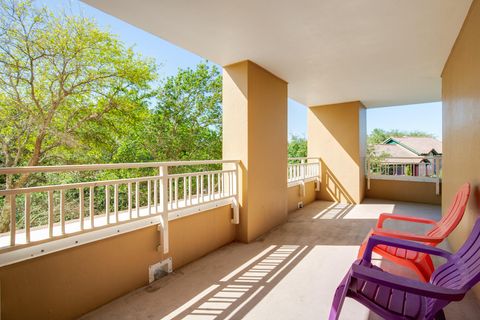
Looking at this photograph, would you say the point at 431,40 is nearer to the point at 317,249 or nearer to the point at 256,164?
the point at 256,164

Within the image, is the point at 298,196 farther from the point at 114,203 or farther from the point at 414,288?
the point at 414,288

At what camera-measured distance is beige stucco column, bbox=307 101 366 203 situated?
21.5ft

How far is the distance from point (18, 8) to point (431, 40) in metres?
11.2

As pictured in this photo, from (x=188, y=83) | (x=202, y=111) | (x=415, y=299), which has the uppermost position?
(x=188, y=83)

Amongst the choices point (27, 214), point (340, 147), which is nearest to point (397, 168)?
point (340, 147)

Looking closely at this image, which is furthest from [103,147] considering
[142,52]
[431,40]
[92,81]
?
[431,40]

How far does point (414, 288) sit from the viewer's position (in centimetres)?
120

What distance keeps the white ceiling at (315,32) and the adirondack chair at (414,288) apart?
84.6 inches

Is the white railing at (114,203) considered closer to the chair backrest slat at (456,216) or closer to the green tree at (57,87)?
the chair backrest slat at (456,216)

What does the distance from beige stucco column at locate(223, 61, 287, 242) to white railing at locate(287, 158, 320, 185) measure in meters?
1.54

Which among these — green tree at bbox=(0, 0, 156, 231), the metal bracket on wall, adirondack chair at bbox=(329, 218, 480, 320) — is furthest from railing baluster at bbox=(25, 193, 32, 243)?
green tree at bbox=(0, 0, 156, 231)

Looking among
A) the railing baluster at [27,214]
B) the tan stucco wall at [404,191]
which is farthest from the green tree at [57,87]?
the tan stucco wall at [404,191]

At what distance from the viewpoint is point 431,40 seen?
3107mm

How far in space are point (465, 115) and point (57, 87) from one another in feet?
39.4
